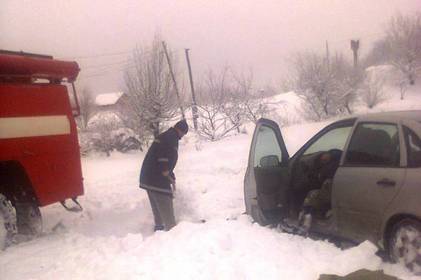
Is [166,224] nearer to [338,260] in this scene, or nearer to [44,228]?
[44,228]

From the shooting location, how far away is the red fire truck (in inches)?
260

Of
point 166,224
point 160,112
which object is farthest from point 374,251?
point 160,112

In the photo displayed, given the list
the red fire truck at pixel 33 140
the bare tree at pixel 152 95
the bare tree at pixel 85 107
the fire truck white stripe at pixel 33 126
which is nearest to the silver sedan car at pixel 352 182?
the red fire truck at pixel 33 140

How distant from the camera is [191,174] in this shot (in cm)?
1257

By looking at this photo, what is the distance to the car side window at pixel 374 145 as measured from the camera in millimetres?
4516

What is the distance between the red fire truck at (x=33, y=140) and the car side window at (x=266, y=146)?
3.21 metres

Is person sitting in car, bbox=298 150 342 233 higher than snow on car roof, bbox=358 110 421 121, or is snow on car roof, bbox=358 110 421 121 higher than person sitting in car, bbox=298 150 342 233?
snow on car roof, bbox=358 110 421 121

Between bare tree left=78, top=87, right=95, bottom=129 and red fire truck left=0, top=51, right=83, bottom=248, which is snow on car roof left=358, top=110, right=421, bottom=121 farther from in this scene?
bare tree left=78, top=87, right=95, bottom=129

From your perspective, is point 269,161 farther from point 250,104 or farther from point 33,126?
point 250,104

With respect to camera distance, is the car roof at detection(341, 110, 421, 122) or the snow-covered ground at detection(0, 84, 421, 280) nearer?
the snow-covered ground at detection(0, 84, 421, 280)

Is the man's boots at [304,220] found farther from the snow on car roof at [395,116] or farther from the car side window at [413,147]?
the car side window at [413,147]

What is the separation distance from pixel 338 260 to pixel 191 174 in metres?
8.54

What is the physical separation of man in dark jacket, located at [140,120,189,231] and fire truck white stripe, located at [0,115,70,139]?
146 centimetres

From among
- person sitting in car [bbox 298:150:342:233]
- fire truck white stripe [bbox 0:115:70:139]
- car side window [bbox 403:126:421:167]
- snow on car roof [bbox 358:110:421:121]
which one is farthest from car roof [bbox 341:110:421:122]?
fire truck white stripe [bbox 0:115:70:139]
